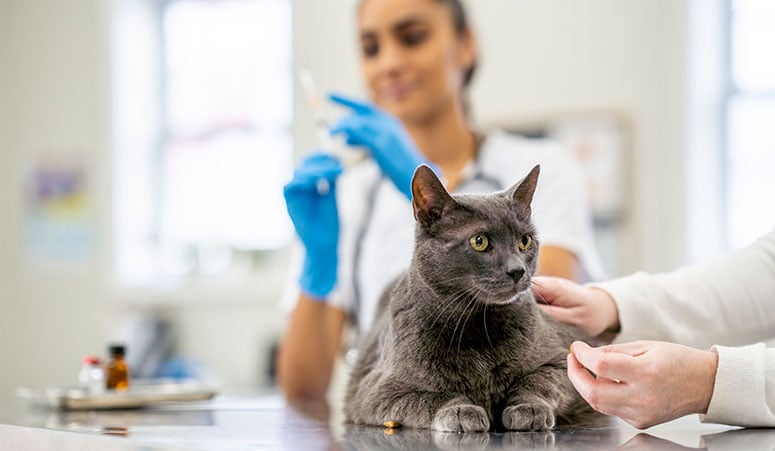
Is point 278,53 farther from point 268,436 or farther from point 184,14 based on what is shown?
point 268,436

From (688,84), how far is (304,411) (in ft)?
8.89

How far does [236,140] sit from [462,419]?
13.0ft

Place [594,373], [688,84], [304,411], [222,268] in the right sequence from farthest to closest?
1. [222,268]
2. [688,84]
3. [304,411]
4. [594,373]

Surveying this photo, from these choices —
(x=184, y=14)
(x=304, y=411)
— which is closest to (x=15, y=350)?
(x=184, y=14)

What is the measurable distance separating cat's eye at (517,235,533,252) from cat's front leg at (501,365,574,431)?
0.44 ft

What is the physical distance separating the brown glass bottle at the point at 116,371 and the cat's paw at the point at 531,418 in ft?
2.90

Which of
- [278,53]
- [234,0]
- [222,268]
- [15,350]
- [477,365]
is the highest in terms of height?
[234,0]

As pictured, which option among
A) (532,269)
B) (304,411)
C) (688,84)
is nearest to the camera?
(532,269)

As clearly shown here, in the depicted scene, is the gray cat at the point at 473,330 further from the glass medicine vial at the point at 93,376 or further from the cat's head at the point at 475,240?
the glass medicine vial at the point at 93,376

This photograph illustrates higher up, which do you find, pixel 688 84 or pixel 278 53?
pixel 278 53

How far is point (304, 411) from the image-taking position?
1338 mm

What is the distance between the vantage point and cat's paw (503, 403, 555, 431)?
2.95ft

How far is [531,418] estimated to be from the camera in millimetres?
899

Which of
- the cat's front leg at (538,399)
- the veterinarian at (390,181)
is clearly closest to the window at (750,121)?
the veterinarian at (390,181)
